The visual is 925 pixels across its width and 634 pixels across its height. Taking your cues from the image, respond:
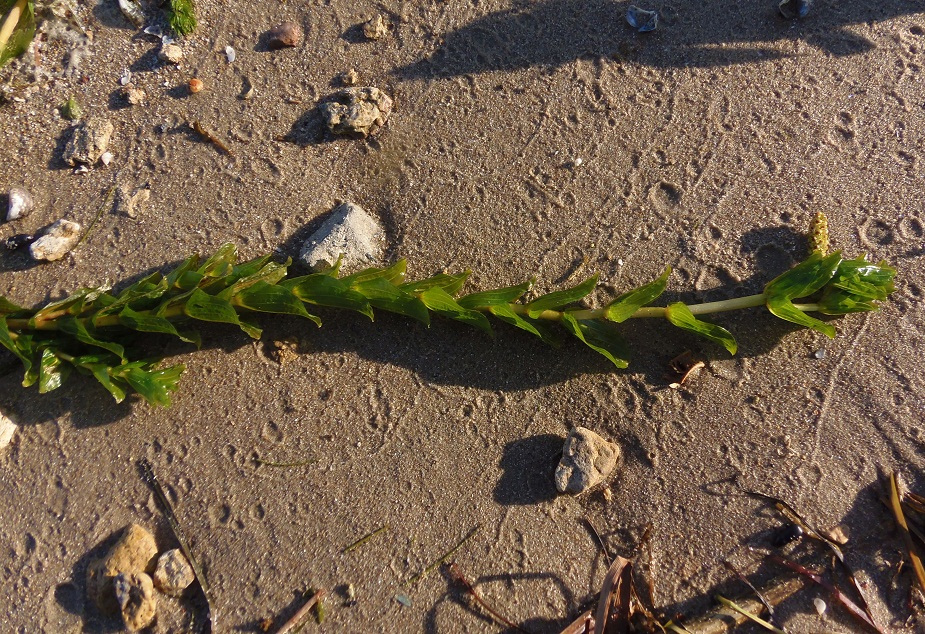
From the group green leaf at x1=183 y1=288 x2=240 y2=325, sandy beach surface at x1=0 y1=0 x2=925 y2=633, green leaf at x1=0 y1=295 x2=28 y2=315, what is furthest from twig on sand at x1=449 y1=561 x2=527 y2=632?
green leaf at x1=0 y1=295 x2=28 y2=315

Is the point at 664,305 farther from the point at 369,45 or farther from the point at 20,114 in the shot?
the point at 20,114

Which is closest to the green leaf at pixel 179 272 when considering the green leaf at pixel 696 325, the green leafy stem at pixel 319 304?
the green leafy stem at pixel 319 304

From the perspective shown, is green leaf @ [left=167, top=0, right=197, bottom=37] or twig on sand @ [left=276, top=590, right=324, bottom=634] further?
green leaf @ [left=167, top=0, right=197, bottom=37]

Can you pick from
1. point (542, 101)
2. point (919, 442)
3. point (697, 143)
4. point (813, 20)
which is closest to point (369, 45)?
point (542, 101)

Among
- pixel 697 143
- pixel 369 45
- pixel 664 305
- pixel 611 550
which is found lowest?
pixel 611 550

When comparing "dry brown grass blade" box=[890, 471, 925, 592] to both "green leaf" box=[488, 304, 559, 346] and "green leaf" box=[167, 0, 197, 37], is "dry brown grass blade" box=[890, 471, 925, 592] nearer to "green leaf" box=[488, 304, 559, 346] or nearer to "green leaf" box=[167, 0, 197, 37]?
"green leaf" box=[488, 304, 559, 346]

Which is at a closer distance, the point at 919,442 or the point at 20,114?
the point at 919,442

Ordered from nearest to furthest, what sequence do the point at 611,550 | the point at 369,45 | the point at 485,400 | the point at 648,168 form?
1. the point at 611,550
2. the point at 485,400
3. the point at 648,168
4. the point at 369,45
